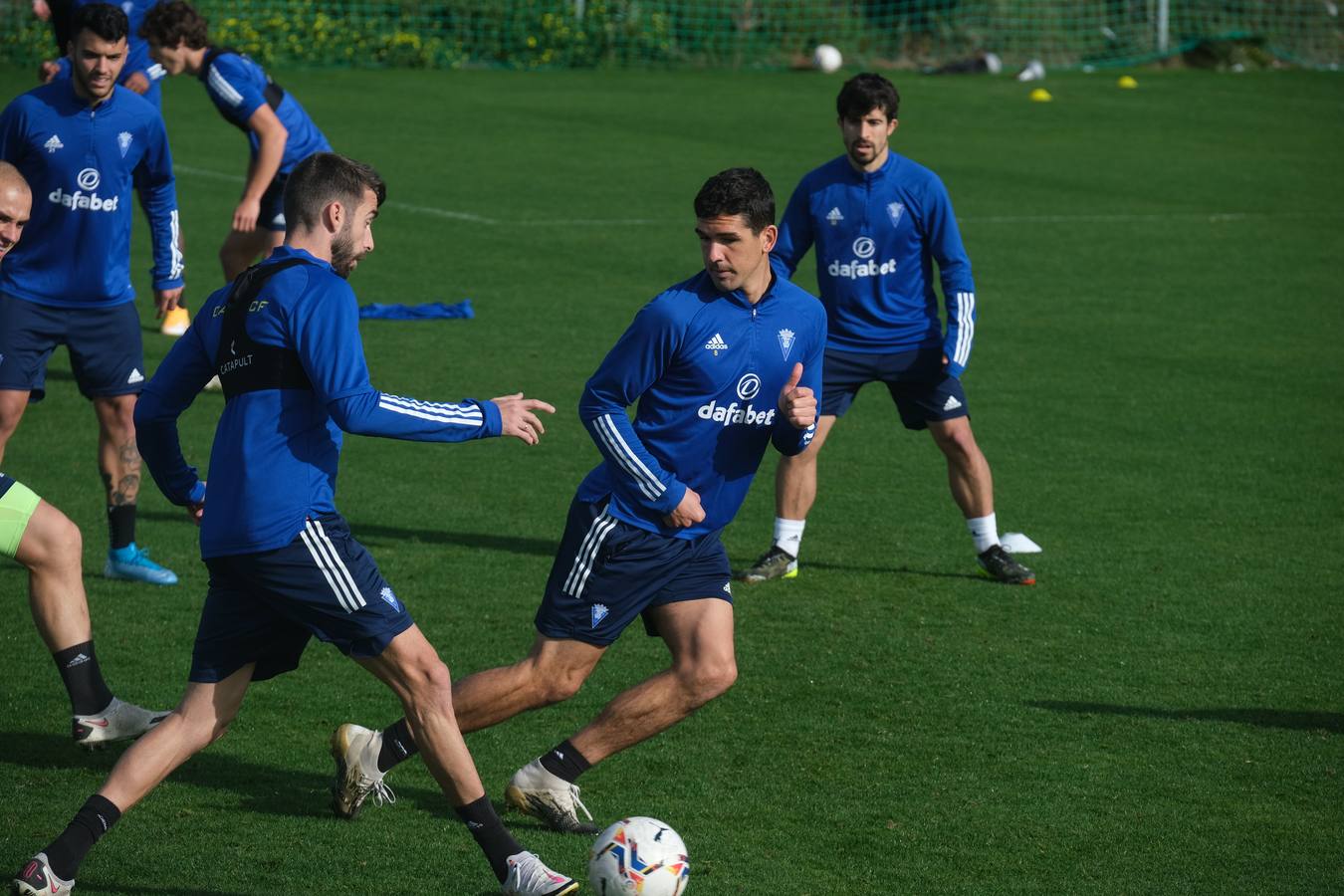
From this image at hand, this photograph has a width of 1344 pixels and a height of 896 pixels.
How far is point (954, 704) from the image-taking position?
7.07 meters

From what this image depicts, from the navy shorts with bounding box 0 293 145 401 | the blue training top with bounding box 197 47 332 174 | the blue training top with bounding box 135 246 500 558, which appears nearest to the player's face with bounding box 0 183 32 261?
the blue training top with bounding box 135 246 500 558

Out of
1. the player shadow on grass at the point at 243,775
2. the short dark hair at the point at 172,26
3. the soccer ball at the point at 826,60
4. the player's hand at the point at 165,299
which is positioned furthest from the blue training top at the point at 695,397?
the soccer ball at the point at 826,60

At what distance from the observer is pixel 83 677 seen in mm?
6148

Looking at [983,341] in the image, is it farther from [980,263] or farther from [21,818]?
[21,818]

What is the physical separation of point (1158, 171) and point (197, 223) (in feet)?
40.6

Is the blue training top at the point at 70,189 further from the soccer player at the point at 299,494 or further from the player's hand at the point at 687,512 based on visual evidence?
the player's hand at the point at 687,512

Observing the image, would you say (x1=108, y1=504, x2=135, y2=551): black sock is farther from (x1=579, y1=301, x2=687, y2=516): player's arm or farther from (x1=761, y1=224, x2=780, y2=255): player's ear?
(x1=761, y1=224, x2=780, y2=255): player's ear

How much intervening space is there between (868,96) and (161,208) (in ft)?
11.6

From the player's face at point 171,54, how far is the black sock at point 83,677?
606cm

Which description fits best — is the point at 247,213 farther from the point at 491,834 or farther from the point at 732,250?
the point at 491,834

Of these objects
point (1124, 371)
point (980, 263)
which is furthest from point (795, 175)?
point (1124, 371)

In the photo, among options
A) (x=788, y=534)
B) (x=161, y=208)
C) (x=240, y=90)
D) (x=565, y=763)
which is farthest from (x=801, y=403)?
(x=240, y=90)

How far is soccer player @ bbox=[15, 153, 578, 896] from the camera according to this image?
500cm

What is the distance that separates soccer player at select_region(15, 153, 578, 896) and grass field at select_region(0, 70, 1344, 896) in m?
0.43
